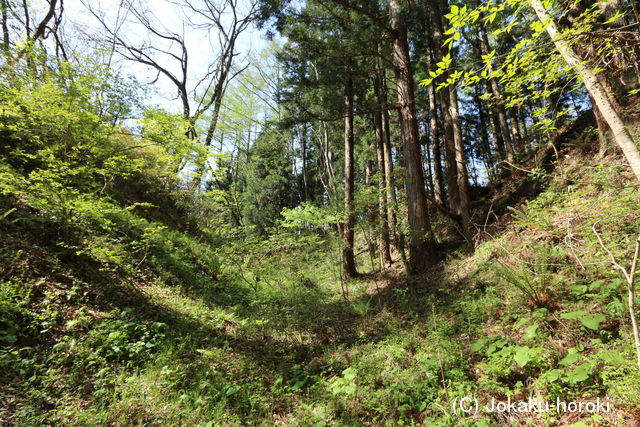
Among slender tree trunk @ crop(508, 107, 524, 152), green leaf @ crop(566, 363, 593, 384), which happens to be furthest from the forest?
slender tree trunk @ crop(508, 107, 524, 152)

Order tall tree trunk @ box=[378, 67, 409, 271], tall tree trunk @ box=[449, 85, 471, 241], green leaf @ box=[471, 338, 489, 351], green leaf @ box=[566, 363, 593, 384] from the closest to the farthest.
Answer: green leaf @ box=[566, 363, 593, 384]
green leaf @ box=[471, 338, 489, 351]
tall tree trunk @ box=[378, 67, 409, 271]
tall tree trunk @ box=[449, 85, 471, 241]

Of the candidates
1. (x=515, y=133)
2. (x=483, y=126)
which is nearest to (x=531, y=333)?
(x=515, y=133)

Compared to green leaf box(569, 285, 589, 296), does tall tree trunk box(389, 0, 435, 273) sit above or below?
above

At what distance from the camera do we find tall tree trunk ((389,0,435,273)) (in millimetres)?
6152

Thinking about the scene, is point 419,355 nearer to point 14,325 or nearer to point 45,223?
point 14,325

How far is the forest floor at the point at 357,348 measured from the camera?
7.68 feet

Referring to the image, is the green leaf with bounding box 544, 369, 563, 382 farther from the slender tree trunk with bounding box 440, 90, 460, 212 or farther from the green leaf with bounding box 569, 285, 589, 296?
the slender tree trunk with bounding box 440, 90, 460, 212

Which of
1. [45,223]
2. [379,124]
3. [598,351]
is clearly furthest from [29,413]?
[379,124]

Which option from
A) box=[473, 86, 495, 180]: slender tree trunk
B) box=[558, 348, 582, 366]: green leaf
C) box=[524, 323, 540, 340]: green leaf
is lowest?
box=[558, 348, 582, 366]: green leaf

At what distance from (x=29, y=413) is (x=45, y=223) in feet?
11.6

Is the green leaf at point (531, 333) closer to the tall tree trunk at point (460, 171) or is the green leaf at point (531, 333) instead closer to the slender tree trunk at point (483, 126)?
the tall tree trunk at point (460, 171)

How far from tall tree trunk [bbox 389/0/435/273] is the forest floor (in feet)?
3.64

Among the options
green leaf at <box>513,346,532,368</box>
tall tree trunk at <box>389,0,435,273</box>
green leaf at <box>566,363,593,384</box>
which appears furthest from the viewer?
tall tree trunk at <box>389,0,435,273</box>

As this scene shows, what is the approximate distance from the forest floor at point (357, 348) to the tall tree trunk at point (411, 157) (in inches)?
43.6
